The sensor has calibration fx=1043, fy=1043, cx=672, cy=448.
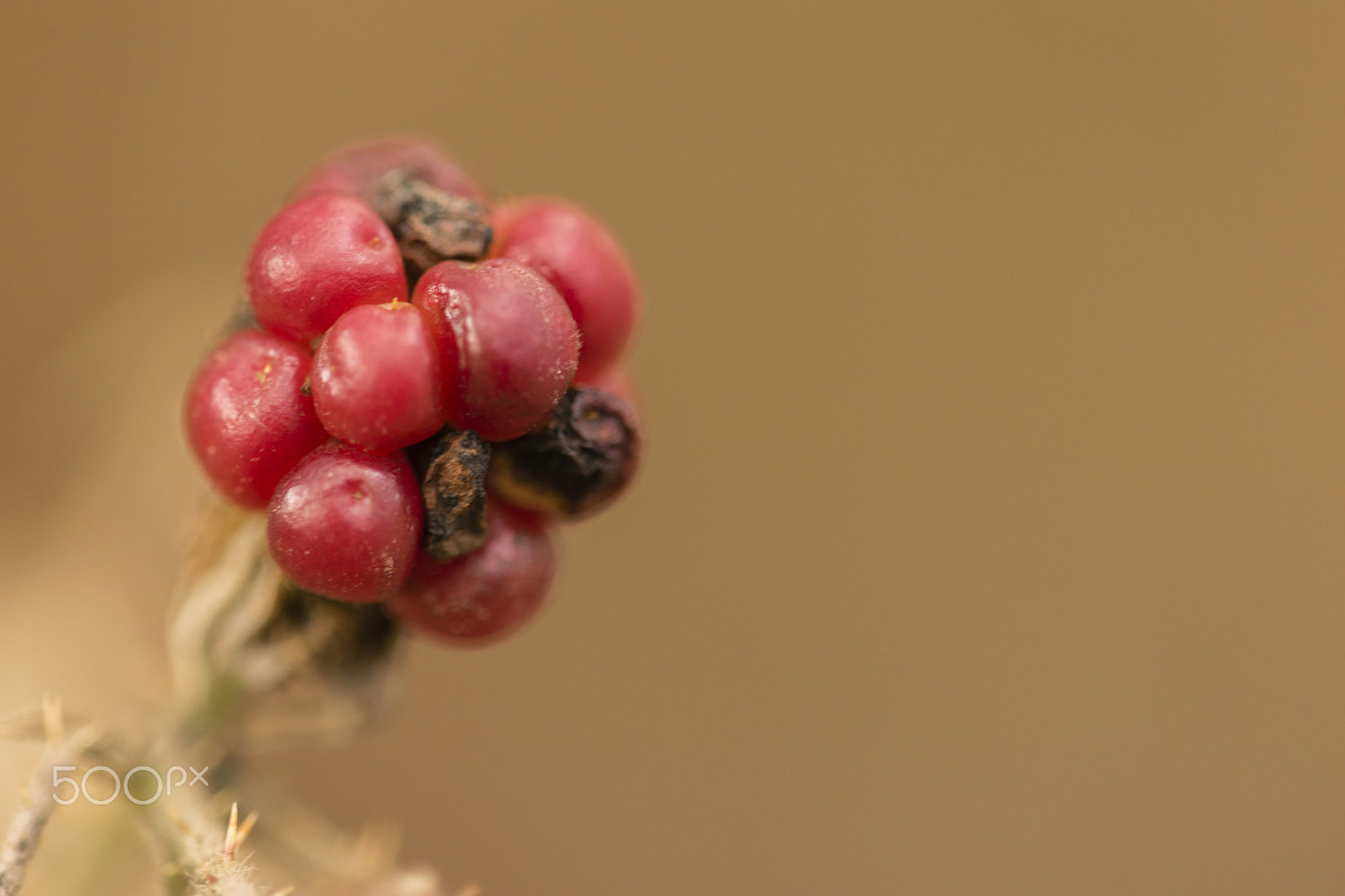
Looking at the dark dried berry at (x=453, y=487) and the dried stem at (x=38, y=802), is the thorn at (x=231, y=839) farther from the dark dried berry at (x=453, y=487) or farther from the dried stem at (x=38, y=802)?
the dark dried berry at (x=453, y=487)

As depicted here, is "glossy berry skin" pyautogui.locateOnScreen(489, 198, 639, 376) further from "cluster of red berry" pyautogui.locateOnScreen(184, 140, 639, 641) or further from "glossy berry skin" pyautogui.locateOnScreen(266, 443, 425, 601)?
"glossy berry skin" pyautogui.locateOnScreen(266, 443, 425, 601)

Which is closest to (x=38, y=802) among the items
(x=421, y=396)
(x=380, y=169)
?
(x=421, y=396)

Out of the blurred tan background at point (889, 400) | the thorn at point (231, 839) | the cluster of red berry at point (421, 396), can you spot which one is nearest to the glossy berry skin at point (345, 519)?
the cluster of red berry at point (421, 396)

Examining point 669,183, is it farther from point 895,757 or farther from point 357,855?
point 357,855

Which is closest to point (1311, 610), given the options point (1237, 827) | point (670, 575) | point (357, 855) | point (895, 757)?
point (1237, 827)

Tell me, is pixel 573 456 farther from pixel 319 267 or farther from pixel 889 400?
pixel 889 400

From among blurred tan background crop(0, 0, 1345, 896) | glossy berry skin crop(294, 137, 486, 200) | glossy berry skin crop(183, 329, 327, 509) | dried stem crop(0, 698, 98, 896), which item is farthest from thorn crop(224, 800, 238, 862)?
blurred tan background crop(0, 0, 1345, 896)
